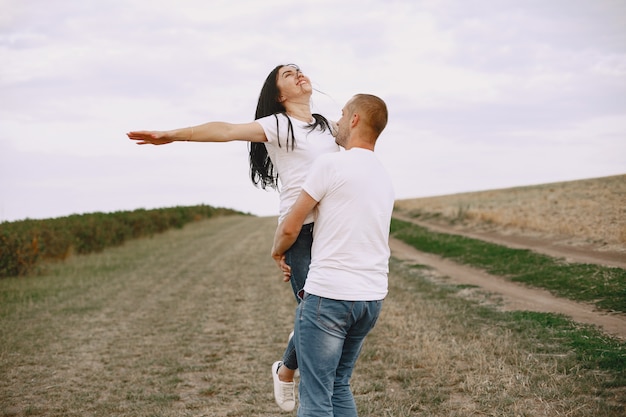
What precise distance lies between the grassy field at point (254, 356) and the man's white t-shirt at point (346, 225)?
2839mm

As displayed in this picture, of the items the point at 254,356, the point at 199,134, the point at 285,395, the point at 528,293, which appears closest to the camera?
the point at 199,134

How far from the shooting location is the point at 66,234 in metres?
21.1

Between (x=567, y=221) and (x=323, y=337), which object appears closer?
(x=323, y=337)

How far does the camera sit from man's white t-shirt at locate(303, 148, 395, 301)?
2.92 metres

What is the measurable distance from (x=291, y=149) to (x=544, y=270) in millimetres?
11703

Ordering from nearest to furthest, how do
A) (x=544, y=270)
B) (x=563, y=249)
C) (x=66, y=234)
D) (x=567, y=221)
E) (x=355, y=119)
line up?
(x=355, y=119) → (x=544, y=270) → (x=563, y=249) → (x=567, y=221) → (x=66, y=234)

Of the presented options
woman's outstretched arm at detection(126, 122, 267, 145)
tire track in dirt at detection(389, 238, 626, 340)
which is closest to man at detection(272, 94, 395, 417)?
woman's outstretched arm at detection(126, 122, 267, 145)

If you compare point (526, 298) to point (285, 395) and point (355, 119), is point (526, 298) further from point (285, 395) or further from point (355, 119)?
point (355, 119)

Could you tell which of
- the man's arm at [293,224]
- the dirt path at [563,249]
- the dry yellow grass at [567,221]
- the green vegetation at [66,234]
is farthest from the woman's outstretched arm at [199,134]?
the green vegetation at [66,234]

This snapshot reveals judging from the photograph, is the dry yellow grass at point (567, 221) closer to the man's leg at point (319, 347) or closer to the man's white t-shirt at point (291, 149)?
the man's white t-shirt at point (291, 149)

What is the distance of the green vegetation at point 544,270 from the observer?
10.6m

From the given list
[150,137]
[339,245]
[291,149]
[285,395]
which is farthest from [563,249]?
[150,137]

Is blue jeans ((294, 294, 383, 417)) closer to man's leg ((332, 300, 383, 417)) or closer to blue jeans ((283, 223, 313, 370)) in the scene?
man's leg ((332, 300, 383, 417))

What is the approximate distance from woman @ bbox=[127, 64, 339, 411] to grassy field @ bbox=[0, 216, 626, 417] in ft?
7.91
